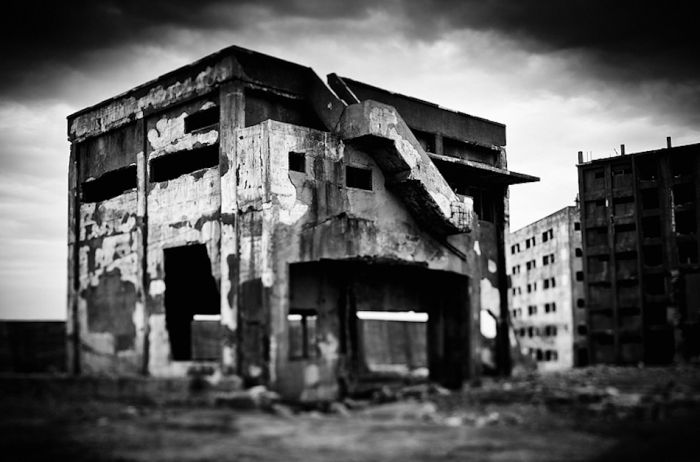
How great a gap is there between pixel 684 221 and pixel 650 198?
75.4 inches

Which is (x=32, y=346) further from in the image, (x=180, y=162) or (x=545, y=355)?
(x=545, y=355)

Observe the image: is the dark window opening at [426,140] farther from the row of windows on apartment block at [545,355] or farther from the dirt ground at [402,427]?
the row of windows on apartment block at [545,355]

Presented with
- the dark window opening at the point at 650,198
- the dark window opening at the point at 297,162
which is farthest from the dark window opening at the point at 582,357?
the dark window opening at the point at 297,162

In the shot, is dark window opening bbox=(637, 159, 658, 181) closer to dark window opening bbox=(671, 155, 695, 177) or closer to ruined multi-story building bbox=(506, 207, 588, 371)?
dark window opening bbox=(671, 155, 695, 177)

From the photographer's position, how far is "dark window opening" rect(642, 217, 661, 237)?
38191 mm

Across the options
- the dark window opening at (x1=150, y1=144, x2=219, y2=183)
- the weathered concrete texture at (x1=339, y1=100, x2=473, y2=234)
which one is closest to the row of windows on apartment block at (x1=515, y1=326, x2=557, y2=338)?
the weathered concrete texture at (x1=339, y1=100, x2=473, y2=234)

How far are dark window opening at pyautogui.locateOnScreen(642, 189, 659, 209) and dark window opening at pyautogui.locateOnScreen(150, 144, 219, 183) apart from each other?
87.8 feet

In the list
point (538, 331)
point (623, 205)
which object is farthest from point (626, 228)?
point (538, 331)

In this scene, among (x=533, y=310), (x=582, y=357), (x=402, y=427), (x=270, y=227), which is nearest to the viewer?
(x=402, y=427)

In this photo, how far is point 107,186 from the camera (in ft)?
67.2

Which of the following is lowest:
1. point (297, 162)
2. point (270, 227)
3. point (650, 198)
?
point (270, 227)

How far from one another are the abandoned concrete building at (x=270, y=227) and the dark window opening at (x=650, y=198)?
19824 millimetres

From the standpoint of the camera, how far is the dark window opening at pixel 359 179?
18.0 meters

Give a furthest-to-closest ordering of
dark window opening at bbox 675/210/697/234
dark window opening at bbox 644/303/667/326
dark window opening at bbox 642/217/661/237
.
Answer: dark window opening at bbox 642/217/661/237 < dark window opening at bbox 675/210/697/234 < dark window opening at bbox 644/303/667/326
